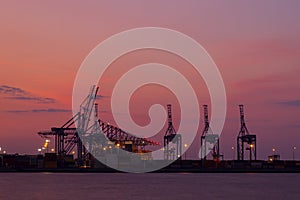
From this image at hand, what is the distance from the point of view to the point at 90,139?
541 ft

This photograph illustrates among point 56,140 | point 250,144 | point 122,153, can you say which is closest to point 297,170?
point 250,144

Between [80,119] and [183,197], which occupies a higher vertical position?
[80,119]

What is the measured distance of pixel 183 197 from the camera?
70.3m

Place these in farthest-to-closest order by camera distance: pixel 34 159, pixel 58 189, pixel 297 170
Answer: pixel 34 159, pixel 297 170, pixel 58 189

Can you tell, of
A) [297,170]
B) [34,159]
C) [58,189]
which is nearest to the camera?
[58,189]

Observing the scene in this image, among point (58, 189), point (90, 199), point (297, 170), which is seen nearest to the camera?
point (90, 199)

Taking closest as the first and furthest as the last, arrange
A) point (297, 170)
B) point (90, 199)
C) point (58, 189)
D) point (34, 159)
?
point (90, 199)
point (58, 189)
point (297, 170)
point (34, 159)

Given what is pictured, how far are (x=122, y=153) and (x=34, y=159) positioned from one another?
29188 mm

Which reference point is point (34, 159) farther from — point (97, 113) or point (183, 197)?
point (183, 197)

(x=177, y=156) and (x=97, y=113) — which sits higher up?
(x=97, y=113)

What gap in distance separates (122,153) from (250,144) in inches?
1503

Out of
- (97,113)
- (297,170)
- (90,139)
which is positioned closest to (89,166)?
(90,139)

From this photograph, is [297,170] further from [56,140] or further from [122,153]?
[56,140]

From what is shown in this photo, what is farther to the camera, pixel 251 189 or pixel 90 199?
pixel 251 189
